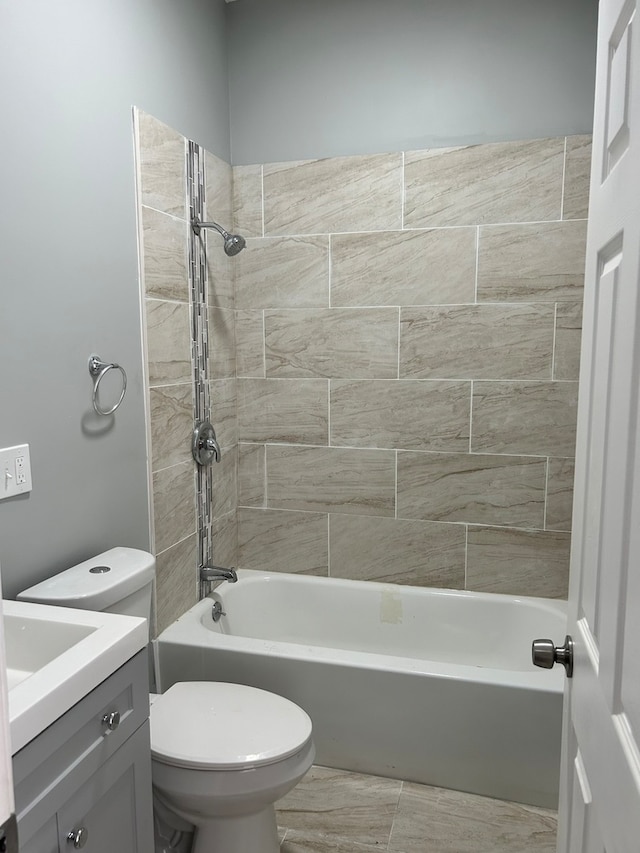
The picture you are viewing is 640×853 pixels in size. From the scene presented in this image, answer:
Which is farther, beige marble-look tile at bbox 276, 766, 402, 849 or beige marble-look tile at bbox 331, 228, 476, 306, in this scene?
beige marble-look tile at bbox 331, 228, 476, 306

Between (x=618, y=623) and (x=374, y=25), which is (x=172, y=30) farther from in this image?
(x=618, y=623)

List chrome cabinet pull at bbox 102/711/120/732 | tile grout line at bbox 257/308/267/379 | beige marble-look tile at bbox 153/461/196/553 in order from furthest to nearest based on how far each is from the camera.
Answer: tile grout line at bbox 257/308/267/379, beige marble-look tile at bbox 153/461/196/553, chrome cabinet pull at bbox 102/711/120/732

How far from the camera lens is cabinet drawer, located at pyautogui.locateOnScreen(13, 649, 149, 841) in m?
1.09

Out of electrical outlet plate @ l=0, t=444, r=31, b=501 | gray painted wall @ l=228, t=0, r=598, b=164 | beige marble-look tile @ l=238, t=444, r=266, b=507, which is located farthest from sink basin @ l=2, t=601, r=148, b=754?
gray painted wall @ l=228, t=0, r=598, b=164

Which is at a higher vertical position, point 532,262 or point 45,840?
point 532,262

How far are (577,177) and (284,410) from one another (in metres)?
1.50

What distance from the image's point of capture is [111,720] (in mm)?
1322

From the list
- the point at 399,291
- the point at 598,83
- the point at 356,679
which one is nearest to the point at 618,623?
the point at 598,83

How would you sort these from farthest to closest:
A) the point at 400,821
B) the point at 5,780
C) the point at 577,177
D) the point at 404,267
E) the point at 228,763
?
the point at 404,267 < the point at 577,177 < the point at 400,821 < the point at 228,763 < the point at 5,780

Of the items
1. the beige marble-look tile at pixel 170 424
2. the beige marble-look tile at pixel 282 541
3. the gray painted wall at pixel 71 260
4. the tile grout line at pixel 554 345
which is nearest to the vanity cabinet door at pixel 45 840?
the gray painted wall at pixel 71 260

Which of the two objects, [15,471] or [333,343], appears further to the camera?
[333,343]

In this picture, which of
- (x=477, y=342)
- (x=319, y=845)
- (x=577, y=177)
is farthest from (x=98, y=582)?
(x=577, y=177)

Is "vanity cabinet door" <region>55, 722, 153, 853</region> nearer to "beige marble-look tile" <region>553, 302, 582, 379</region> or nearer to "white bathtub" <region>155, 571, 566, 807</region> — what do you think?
"white bathtub" <region>155, 571, 566, 807</region>

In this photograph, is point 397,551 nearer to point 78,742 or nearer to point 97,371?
point 97,371
